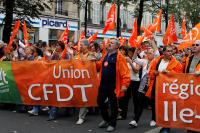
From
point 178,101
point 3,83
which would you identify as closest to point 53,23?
point 3,83

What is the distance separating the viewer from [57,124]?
9.94m

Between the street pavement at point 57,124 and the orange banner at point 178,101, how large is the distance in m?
0.82

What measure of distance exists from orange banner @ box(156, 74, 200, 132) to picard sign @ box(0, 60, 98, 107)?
200 cm

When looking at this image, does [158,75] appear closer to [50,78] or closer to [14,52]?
[50,78]

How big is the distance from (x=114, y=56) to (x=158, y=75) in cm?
101

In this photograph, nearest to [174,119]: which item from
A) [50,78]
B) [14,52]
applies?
[50,78]

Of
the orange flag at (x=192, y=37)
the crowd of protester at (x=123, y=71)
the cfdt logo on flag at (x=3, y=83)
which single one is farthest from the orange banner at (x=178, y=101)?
the cfdt logo on flag at (x=3, y=83)

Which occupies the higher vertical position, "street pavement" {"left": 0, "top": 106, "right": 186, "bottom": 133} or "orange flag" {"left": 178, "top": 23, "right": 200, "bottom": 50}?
"orange flag" {"left": 178, "top": 23, "right": 200, "bottom": 50}

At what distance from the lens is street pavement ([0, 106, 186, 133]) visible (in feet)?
30.5

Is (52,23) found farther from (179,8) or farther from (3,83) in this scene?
(3,83)

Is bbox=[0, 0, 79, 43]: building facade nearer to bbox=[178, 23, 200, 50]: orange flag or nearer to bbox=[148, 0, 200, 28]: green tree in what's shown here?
bbox=[148, 0, 200, 28]: green tree

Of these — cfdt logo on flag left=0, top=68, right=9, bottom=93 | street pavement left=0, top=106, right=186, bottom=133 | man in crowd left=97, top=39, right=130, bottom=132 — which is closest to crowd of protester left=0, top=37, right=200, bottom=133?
man in crowd left=97, top=39, right=130, bottom=132

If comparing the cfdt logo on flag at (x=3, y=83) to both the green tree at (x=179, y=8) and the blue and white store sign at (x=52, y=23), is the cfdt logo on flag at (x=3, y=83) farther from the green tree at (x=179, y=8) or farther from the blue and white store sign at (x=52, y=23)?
the blue and white store sign at (x=52, y=23)

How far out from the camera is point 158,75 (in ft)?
29.0
